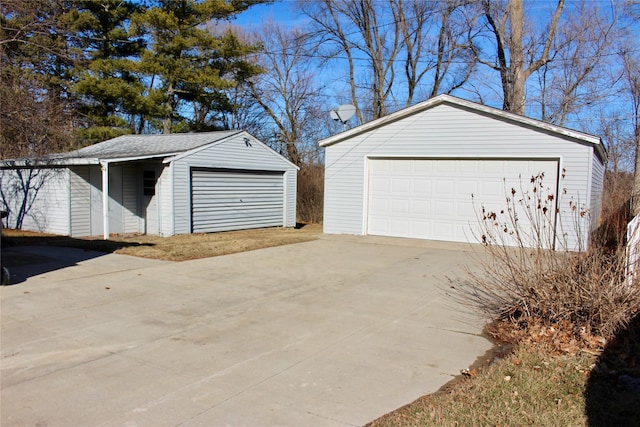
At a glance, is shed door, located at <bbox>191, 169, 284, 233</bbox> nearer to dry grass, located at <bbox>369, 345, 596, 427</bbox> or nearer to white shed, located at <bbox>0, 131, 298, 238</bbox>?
white shed, located at <bbox>0, 131, 298, 238</bbox>

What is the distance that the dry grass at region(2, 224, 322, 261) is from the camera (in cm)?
1107

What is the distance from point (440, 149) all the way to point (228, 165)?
23.2 feet

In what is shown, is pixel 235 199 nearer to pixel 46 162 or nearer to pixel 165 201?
pixel 165 201

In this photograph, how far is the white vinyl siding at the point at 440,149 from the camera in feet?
39.8

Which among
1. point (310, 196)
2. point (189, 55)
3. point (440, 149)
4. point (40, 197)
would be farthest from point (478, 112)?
point (189, 55)

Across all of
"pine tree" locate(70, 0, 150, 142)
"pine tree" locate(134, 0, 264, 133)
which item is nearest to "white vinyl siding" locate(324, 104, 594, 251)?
"pine tree" locate(134, 0, 264, 133)

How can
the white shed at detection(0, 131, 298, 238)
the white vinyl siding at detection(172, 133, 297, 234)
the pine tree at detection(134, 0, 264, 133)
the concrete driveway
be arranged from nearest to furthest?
the concrete driveway, the white shed at detection(0, 131, 298, 238), the white vinyl siding at detection(172, 133, 297, 234), the pine tree at detection(134, 0, 264, 133)

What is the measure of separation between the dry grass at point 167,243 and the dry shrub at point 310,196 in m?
7.47

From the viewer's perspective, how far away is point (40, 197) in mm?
15188

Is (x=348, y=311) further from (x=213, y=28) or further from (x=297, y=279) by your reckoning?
(x=213, y=28)

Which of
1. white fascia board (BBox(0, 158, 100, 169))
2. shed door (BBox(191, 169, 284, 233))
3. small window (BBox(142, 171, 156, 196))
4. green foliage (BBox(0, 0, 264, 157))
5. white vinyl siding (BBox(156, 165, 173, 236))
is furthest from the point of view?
green foliage (BBox(0, 0, 264, 157))

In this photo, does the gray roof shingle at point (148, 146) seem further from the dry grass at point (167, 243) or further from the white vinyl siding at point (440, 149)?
the white vinyl siding at point (440, 149)

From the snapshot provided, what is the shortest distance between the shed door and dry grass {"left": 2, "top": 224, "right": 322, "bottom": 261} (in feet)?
2.71

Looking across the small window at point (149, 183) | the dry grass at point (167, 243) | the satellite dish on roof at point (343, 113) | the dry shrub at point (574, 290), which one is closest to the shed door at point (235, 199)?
the dry grass at point (167, 243)
